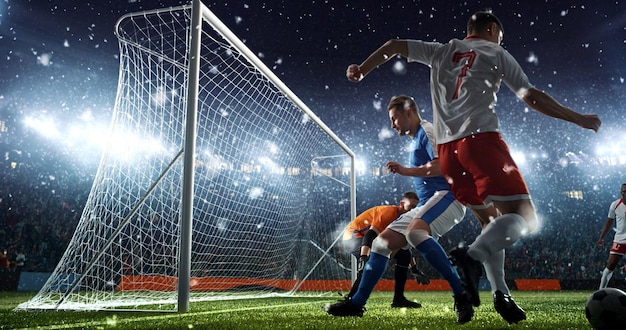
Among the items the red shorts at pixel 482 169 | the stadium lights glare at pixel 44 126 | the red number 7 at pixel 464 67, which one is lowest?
the red shorts at pixel 482 169

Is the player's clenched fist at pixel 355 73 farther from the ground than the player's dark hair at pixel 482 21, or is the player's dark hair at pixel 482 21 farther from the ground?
the player's dark hair at pixel 482 21

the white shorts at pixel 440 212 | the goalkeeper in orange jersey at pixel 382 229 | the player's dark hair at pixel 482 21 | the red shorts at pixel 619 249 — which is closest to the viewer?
the player's dark hair at pixel 482 21

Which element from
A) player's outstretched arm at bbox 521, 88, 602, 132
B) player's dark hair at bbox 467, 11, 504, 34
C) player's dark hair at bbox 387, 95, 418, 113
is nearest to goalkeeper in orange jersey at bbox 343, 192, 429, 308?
player's dark hair at bbox 387, 95, 418, 113

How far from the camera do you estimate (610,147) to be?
103ft

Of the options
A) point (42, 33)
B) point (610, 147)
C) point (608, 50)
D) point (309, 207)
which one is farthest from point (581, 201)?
point (42, 33)

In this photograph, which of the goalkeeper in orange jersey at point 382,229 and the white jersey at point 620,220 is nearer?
the goalkeeper in orange jersey at point 382,229

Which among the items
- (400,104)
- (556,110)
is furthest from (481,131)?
(400,104)

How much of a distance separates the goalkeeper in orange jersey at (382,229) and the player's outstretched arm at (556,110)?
2.15m

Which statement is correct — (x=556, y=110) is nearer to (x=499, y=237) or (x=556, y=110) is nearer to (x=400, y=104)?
(x=499, y=237)

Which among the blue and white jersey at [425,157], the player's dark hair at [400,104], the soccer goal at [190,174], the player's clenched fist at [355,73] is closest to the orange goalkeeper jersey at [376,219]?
the soccer goal at [190,174]

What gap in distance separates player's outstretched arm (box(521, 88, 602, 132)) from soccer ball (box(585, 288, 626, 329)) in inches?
37.1

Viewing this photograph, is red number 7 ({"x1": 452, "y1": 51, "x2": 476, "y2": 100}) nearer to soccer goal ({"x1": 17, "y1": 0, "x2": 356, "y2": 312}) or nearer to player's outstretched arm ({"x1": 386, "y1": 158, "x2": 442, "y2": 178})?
player's outstretched arm ({"x1": 386, "y1": 158, "x2": 442, "y2": 178})

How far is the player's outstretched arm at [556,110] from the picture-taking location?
2.40m

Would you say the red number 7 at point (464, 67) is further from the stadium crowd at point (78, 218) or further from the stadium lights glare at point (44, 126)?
the stadium lights glare at point (44, 126)
